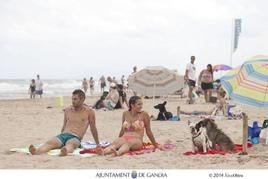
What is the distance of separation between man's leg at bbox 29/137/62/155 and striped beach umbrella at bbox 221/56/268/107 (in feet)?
8.14

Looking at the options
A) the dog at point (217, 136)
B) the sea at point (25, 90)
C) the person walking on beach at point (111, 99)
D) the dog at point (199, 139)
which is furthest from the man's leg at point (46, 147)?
the sea at point (25, 90)

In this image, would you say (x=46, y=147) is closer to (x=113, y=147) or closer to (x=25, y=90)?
(x=113, y=147)

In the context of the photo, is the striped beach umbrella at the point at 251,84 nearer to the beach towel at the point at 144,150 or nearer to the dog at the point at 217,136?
the dog at the point at 217,136

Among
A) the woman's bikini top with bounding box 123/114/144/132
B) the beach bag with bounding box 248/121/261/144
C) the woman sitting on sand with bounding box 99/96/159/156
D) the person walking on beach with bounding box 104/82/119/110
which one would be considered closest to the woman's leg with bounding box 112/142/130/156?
the woman sitting on sand with bounding box 99/96/159/156

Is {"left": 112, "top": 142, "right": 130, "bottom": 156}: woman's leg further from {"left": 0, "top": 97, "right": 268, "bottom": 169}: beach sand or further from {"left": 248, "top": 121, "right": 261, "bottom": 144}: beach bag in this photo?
{"left": 248, "top": 121, "right": 261, "bottom": 144}: beach bag

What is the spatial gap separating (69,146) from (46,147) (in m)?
0.32

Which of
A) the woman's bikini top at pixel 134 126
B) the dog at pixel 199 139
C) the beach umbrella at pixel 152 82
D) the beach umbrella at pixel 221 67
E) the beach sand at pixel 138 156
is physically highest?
the beach umbrella at pixel 221 67

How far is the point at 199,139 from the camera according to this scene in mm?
6027

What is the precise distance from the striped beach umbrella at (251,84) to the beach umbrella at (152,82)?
7.93 metres

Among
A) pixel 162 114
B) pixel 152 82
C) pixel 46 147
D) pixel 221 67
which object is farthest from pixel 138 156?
pixel 221 67

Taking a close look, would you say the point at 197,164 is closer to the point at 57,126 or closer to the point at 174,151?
the point at 174,151

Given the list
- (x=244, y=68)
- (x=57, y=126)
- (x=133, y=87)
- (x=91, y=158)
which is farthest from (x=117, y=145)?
(x=133, y=87)

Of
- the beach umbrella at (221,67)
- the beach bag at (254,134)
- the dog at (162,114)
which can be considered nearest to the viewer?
the beach bag at (254,134)

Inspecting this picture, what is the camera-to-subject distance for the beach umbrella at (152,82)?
14.0m
